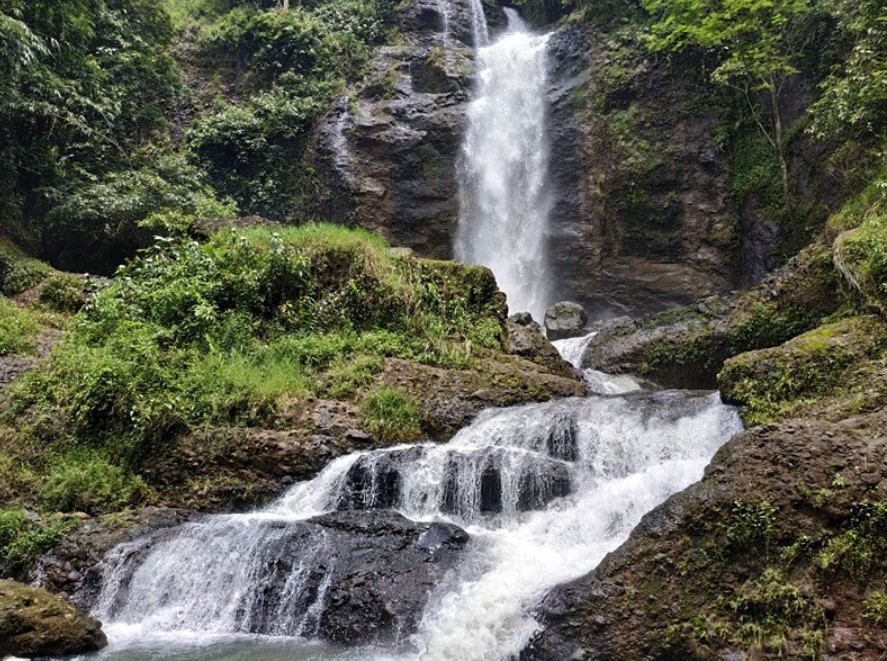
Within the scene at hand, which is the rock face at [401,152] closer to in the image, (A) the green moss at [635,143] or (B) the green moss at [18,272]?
(A) the green moss at [635,143]

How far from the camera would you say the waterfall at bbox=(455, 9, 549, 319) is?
754 inches

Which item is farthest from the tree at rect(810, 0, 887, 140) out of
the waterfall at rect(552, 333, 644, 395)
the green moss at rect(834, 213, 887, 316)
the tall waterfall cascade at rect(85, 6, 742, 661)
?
the tall waterfall cascade at rect(85, 6, 742, 661)

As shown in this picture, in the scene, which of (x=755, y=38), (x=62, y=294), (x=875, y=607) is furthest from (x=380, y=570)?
(x=755, y=38)

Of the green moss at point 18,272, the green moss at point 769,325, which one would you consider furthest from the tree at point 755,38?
the green moss at point 18,272

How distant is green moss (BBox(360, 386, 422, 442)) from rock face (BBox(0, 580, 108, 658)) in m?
3.85

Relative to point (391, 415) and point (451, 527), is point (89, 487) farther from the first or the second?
point (451, 527)

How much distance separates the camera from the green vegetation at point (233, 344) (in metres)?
7.62

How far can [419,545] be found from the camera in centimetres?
578

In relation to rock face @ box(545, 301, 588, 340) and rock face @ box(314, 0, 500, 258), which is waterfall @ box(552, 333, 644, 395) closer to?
rock face @ box(545, 301, 588, 340)

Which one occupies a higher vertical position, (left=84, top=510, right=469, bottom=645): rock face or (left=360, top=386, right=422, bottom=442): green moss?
(left=360, top=386, right=422, bottom=442): green moss

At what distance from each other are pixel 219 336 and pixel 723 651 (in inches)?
312

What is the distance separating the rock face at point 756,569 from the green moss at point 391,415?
393 cm

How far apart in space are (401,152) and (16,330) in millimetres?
12667

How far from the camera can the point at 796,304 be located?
1083 cm
